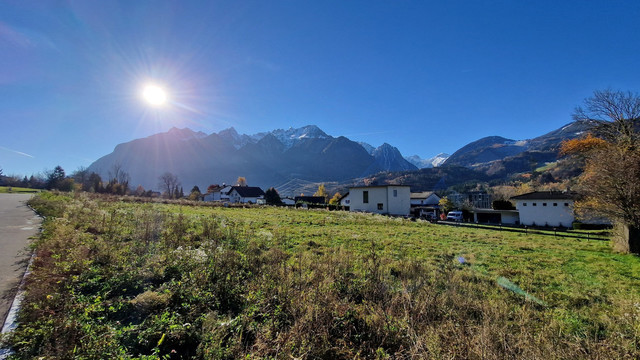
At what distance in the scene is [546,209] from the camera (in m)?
38.3

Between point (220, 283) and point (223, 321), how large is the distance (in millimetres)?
1166

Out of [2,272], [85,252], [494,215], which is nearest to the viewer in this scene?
[2,272]

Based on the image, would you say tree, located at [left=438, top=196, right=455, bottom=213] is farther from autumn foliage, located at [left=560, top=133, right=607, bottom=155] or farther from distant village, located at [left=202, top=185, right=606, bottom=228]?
autumn foliage, located at [left=560, top=133, right=607, bottom=155]

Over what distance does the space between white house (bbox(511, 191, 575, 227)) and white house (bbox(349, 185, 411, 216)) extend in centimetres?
1859

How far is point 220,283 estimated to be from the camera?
4.73 metres

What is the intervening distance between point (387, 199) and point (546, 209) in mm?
24701

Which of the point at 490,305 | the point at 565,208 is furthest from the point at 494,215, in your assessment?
the point at 490,305

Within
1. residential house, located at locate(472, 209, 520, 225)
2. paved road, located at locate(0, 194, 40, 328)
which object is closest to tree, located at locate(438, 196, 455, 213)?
residential house, located at locate(472, 209, 520, 225)

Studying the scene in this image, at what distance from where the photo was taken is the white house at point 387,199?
46.8 m

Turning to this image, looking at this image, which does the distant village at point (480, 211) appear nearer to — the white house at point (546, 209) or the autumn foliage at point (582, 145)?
the white house at point (546, 209)

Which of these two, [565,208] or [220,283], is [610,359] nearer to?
[220,283]

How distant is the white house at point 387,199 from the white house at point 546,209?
18.6m

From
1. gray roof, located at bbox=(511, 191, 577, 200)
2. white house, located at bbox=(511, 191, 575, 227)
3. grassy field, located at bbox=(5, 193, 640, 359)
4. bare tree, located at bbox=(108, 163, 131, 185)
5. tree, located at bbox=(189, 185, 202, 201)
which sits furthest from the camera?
bare tree, located at bbox=(108, 163, 131, 185)

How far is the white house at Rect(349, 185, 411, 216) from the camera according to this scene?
154 feet
